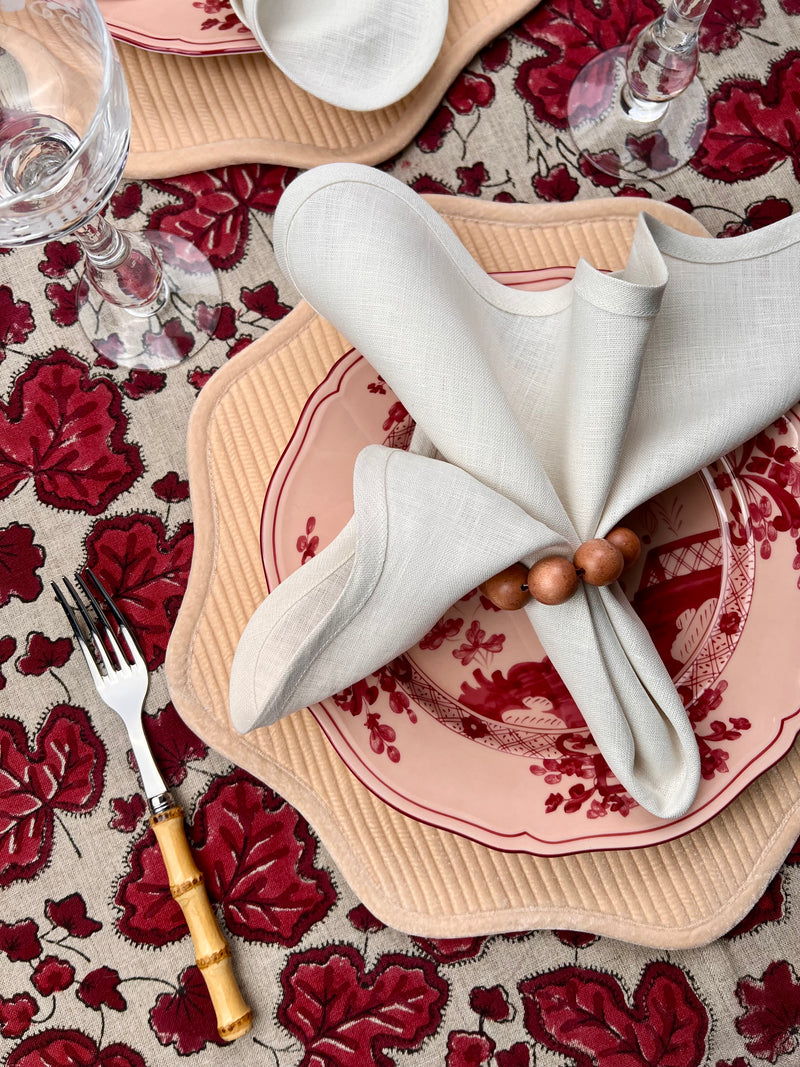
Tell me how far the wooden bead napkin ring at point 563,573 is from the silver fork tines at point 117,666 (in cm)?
22

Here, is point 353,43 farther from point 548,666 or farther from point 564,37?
point 548,666

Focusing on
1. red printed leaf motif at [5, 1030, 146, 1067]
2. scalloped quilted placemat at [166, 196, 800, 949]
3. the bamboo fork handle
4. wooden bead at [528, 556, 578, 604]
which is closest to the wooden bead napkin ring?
wooden bead at [528, 556, 578, 604]

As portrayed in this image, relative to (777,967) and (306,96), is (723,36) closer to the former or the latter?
(306,96)

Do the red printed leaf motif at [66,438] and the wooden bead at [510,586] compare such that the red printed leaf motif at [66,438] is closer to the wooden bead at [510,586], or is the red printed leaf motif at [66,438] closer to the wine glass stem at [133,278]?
the wine glass stem at [133,278]

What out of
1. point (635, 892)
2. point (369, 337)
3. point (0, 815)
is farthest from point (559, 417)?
point (0, 815)

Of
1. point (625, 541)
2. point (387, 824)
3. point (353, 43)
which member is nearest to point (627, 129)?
point (353, 43)

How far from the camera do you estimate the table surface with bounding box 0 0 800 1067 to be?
45 centimetres

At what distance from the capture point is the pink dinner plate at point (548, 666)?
38 centimetres

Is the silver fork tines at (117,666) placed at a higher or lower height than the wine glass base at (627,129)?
lower

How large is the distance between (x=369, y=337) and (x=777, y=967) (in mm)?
413

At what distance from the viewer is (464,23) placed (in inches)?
19.1

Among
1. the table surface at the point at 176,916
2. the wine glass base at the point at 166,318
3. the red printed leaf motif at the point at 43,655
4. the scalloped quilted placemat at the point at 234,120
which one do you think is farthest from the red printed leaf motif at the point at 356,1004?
the scalloped quilted placemat at the point at 234,120

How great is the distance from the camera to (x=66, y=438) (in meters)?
0.48

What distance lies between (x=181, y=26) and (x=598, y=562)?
0.37 meters
